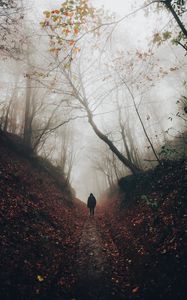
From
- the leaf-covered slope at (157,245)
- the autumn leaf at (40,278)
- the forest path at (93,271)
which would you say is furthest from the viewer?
the autumn leaf at (40,278)

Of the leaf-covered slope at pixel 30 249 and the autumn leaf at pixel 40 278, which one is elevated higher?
the leaf-covered slope at pixel 30 249

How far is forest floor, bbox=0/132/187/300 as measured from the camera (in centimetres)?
531

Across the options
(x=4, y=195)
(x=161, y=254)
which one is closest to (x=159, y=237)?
(x=161, y=254)

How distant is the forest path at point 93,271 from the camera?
5.62 meters

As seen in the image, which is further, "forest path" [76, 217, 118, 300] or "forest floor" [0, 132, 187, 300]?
"forest path" [76, 217, 118, 300]

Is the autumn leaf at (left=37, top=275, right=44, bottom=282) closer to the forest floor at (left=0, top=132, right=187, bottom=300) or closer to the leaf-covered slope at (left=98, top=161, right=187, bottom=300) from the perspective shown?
the forest floor at (left=0, top=132, right=187, bottom=300)

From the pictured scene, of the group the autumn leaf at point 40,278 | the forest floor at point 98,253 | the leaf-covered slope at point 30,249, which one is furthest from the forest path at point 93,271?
the autumn leaf at point 40,278

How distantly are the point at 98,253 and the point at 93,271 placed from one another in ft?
4.87

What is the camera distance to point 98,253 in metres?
8.24

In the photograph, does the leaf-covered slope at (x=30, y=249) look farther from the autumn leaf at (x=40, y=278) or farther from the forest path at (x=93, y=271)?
the forest path at (x=93, y=271)

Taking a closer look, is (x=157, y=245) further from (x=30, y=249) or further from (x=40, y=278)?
(x=30, y=249)

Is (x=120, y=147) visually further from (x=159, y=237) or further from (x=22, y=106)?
(x=159, y=237)

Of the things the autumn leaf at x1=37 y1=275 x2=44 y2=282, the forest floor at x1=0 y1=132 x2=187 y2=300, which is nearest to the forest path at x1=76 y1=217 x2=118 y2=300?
the forest floor at x1=0 y1=132 x2=187 y2=300

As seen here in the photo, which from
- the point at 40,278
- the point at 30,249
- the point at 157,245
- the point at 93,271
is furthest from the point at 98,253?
the point at 40,278
